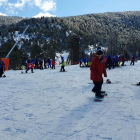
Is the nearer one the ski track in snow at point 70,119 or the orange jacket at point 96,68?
the ski track in snow at point 70,119

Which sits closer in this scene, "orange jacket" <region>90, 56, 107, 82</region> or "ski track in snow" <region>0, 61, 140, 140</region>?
"ski track in snow" <region>0, 61, 140, 140</region>

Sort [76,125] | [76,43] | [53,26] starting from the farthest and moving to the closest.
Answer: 1. [53,26]
2. [76,43]
3. [76,125]

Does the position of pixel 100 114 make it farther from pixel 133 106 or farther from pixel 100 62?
pixel 100 62

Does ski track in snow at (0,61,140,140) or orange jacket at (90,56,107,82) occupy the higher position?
orange jacket at (90,56,107,82)

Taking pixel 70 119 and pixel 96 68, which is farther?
pixel 96 68

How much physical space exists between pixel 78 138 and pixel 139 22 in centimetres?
20800

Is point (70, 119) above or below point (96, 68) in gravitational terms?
below

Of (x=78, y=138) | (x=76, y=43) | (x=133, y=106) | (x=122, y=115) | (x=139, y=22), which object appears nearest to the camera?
(x=78, y=138)

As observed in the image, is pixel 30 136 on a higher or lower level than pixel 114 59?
lower

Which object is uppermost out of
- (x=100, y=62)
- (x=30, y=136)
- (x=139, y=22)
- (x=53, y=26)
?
(x=139, y=22)

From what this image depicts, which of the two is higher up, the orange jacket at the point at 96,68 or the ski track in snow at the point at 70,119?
the orange jacket at the point at 96,68

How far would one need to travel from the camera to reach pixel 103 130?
336 cm

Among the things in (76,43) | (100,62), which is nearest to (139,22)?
(76,43)

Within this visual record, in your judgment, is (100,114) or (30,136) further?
(100,114)
